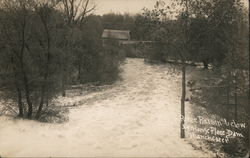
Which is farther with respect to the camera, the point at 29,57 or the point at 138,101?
the point at 138,101

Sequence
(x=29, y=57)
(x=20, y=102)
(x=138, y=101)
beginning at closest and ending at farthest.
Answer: (x=20, y=102)
(x=29, y=57)
(x=138, y=101)

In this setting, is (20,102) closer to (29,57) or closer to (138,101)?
(29,57)

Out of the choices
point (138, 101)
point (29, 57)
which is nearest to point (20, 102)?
point (29, 57)

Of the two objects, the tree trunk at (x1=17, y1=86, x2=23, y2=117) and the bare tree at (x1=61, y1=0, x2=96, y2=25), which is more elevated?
the bare tree at (x1=61, y1=0, x2=96, y2=25)

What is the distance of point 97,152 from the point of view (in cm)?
847

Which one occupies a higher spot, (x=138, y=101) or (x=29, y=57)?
(x=29, y=57)

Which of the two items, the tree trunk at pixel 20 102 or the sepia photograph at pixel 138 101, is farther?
the tree trunk at pixel 20 102

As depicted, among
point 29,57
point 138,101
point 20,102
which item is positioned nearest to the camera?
point 20,102

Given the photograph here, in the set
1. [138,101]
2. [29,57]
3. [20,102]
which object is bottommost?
[138,101]

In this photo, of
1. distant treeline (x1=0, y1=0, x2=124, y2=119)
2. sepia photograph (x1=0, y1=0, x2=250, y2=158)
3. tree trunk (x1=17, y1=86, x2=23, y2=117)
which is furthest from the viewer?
tree trunk (x1=17, y1=86, x2=23, y2=117)

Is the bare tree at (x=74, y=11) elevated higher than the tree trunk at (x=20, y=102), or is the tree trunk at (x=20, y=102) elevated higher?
the bare tree at (x=74, y=11)

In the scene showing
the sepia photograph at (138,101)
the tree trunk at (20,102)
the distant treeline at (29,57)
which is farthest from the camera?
the tree trunk at (20,102)

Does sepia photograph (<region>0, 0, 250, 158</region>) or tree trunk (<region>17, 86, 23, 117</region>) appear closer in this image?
sepia photograph (<region>0, 0, 250, 158</region>)

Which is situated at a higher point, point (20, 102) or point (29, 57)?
point (29, 57)
